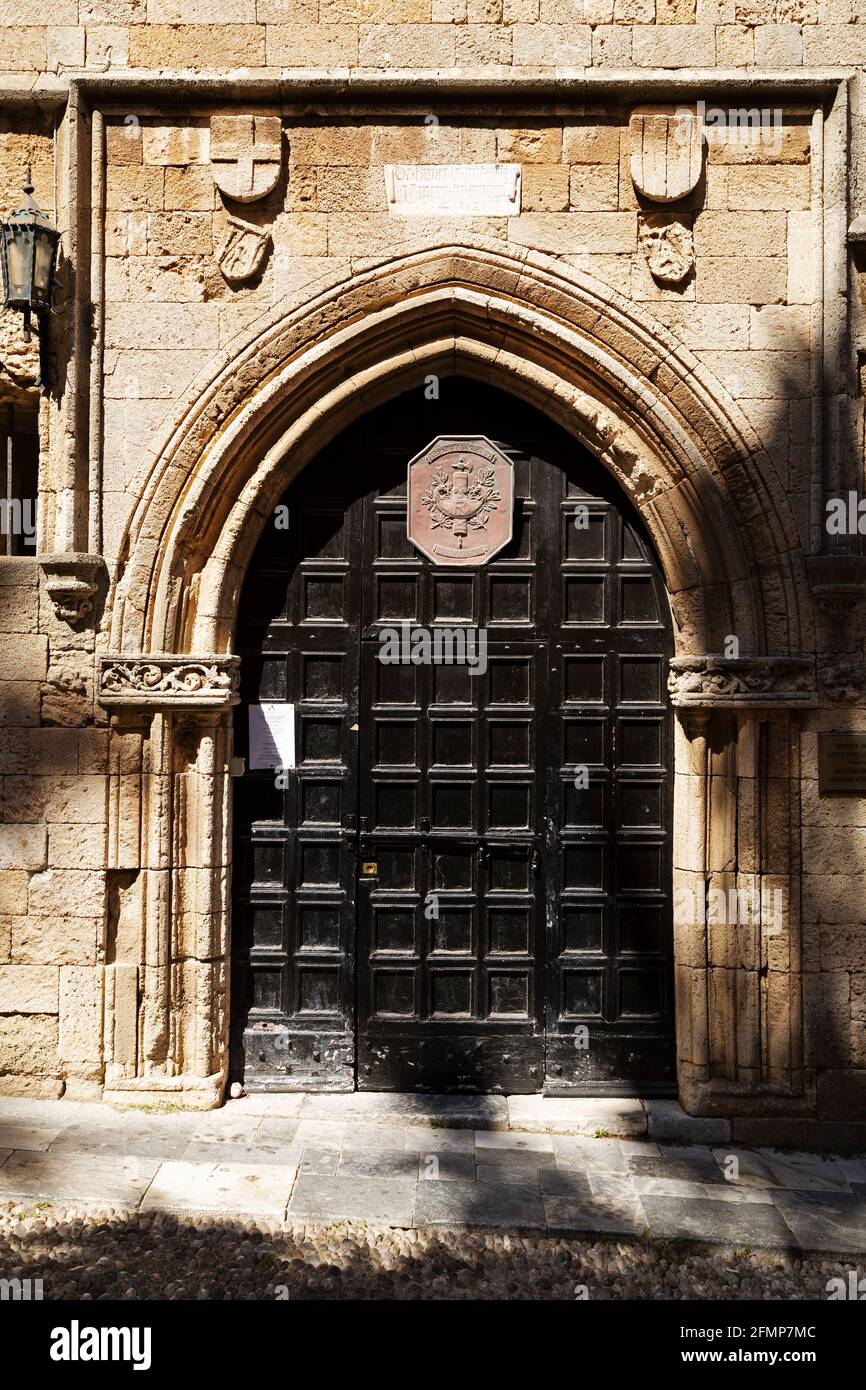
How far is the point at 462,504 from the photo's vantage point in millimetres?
4730

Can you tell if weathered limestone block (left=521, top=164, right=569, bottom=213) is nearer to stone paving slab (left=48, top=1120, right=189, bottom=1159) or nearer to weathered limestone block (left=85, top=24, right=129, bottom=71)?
weathered limestone block (left=85, top=24, right=129, bottom=71)

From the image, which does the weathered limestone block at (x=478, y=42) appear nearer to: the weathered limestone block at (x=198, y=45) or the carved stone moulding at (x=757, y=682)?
the weathered limestone block at (x=198, y=45)

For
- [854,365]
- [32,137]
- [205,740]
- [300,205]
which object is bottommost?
[205,740]

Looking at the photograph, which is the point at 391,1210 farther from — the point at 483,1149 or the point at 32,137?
the point at 32,137

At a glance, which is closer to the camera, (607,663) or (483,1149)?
(483,1149)

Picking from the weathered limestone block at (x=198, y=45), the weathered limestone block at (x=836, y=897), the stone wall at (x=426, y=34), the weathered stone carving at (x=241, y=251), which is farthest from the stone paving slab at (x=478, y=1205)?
the weathered limestone block at (x=198, y=45)

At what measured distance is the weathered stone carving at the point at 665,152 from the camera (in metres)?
4.38

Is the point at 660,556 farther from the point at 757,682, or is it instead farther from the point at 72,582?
the point at 72,582

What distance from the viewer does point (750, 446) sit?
4.38 m

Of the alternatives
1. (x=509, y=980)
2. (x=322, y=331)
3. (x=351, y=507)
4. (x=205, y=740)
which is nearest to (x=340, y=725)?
(x=205, y=740)

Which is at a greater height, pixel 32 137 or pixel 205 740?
pixel 32 137

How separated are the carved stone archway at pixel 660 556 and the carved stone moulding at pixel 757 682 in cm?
1

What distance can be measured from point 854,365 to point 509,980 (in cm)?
347
